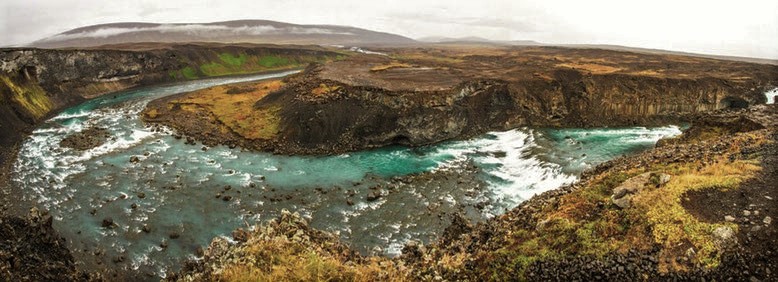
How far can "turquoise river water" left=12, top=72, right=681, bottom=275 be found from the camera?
28031mm

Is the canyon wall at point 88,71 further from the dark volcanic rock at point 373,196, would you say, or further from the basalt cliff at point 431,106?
the dark volcanic rock at point 373,196

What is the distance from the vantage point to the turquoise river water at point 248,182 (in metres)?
28.0

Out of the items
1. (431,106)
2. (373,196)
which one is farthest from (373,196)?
(431,106)

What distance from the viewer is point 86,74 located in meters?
80.5

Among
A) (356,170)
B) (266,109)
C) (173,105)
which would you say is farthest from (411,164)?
(173,105)

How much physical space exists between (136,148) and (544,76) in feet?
184

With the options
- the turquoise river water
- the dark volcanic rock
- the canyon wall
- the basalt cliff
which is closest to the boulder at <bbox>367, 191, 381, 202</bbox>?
the dark volcanic rock

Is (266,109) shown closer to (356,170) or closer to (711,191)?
(356,170)

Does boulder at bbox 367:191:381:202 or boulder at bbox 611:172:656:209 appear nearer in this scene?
boulder at bbox 611:172:656:209

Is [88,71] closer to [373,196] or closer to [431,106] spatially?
[431,106]

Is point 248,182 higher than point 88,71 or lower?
lower

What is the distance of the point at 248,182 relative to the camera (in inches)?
1460

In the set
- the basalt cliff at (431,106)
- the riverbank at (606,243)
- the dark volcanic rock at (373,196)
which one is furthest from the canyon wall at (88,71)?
the riverbank at (606,243)

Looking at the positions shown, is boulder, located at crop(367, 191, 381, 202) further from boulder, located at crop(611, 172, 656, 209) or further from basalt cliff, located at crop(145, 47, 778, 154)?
boulder, located at crop(611, 172, 656, 209)
